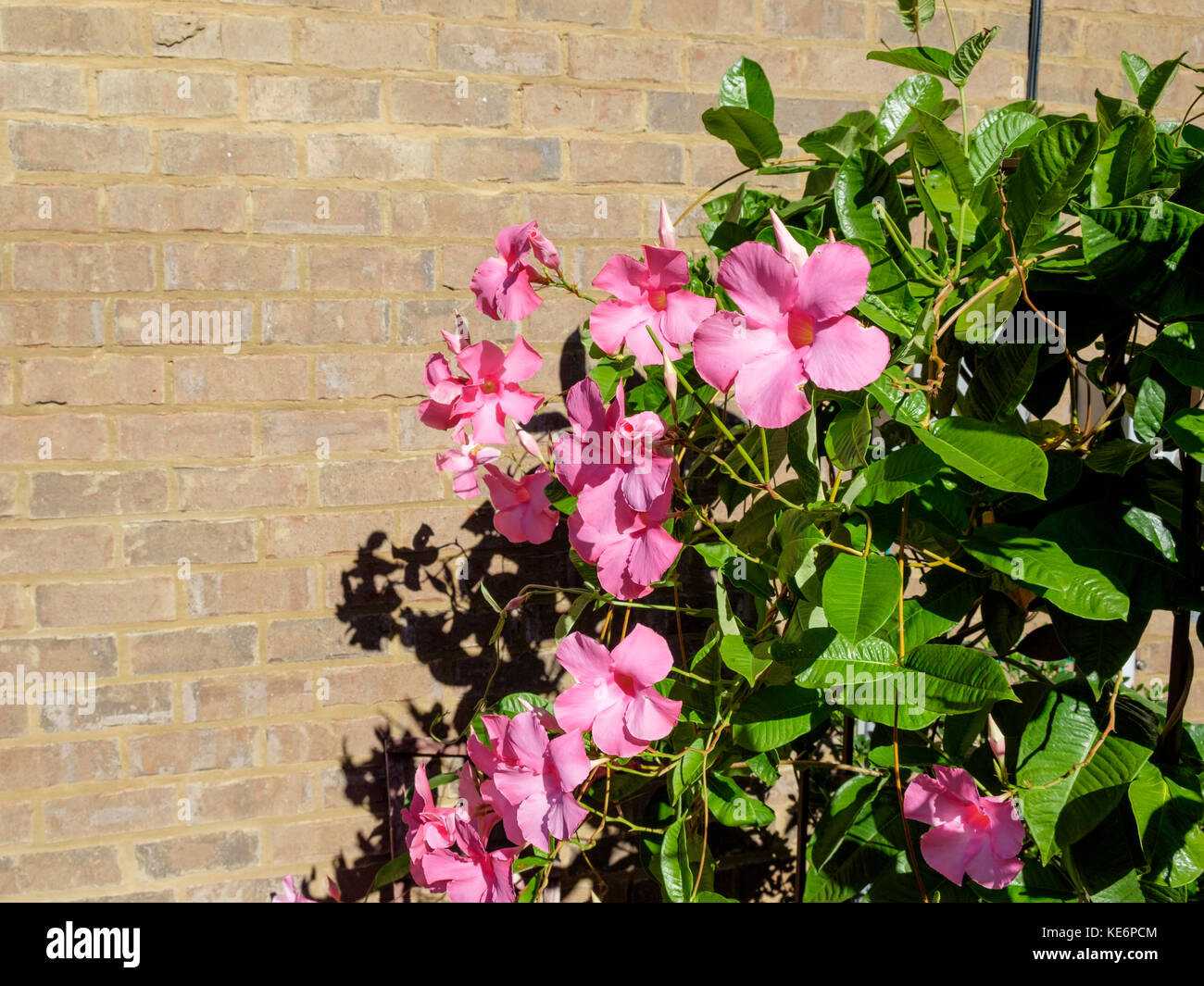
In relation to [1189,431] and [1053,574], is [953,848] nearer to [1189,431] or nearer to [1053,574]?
[1053,574]

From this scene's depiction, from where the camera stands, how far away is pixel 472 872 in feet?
3.41

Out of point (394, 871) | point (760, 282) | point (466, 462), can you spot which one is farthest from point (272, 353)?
point (760, 282)

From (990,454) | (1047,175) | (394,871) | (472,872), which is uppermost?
(1047,175)

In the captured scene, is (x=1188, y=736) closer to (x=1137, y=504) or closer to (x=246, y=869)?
(x=1137, y=504)

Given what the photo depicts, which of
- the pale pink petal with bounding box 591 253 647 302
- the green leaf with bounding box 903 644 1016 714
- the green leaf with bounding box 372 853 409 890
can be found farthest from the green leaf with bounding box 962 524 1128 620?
the green leaf with bounding box 372 853 409 890

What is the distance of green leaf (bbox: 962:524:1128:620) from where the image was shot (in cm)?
79

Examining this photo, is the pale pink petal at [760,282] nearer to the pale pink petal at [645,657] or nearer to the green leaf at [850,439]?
the green leaf at [850,439]

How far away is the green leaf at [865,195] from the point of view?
3.05 ft

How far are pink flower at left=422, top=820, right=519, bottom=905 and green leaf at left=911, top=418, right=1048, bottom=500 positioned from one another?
63cm

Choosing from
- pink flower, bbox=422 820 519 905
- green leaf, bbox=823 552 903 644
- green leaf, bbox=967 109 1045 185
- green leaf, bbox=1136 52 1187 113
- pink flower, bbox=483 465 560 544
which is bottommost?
pink flower, bbox=422 820 519 905

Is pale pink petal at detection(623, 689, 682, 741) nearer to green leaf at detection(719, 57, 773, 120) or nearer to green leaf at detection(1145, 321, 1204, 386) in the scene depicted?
green leaf at detection(1145, 321, 1204, 386)

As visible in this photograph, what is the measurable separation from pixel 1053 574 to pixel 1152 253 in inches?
11.6

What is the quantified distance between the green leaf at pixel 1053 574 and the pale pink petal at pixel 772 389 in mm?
255
